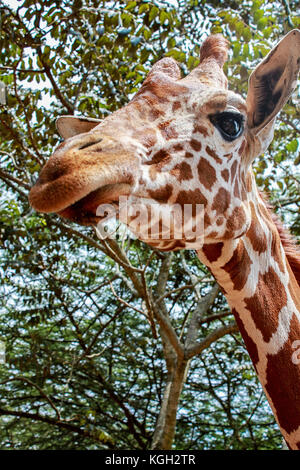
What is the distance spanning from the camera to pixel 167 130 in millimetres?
1731

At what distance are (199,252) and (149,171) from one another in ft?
1.69

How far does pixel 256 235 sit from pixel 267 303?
0.29m

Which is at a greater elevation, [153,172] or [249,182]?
[249,182]

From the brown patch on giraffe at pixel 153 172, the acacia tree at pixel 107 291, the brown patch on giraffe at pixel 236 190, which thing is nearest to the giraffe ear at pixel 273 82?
the brown patch on giraffe at pixel 236 190

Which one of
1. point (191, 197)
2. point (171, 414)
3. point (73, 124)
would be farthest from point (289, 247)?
point (171, 414)

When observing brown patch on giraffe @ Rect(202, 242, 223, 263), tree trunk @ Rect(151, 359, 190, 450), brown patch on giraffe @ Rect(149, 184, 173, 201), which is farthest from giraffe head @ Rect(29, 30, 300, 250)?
tree trunk @ Rect(151, 359, 190, 450)

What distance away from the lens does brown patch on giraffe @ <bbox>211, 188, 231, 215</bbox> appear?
179cm

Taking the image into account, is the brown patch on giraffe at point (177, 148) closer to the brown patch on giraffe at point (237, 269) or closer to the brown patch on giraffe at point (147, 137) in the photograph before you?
the brown patch on giraffe at point (147, 137)

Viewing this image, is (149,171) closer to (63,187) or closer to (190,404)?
(63,187)

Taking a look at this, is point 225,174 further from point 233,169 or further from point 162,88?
point 162,88

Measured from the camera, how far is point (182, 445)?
9.05 m

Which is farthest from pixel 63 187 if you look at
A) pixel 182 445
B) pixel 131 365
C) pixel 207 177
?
pixel 182 445

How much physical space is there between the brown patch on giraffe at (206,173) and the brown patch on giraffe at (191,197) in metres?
0.05

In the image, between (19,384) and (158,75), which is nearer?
(158,75)
